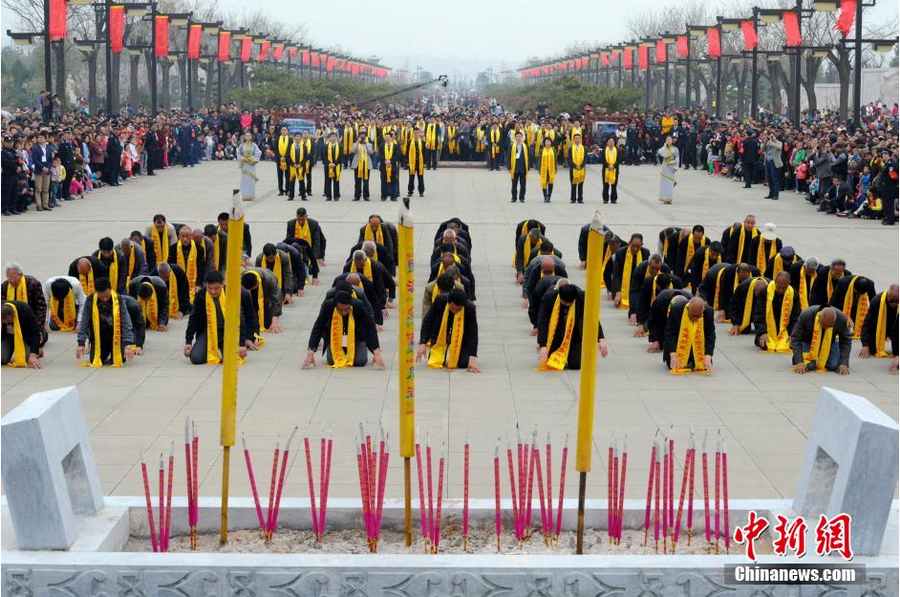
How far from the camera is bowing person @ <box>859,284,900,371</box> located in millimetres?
14523

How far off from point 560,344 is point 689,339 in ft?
4.08

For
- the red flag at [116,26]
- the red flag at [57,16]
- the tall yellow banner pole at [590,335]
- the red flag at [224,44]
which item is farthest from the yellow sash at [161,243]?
the red flag at [224,44]

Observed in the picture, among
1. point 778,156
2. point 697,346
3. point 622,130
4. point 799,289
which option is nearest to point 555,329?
point 697,346

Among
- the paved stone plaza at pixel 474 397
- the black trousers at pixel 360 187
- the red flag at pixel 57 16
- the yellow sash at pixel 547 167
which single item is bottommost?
the paved stone plaza at pixel 474 397

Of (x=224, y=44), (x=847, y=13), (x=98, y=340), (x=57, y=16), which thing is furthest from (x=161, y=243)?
(x=224, y=44)

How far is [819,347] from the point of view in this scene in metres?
14.0

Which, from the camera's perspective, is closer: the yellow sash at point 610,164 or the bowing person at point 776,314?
the bowing person at point 776,314

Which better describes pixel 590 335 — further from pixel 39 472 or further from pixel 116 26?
pixel 116 26

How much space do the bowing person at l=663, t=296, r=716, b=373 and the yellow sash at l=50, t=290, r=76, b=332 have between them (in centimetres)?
660

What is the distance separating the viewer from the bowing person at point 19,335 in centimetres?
1397

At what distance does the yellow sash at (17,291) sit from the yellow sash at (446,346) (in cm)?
425

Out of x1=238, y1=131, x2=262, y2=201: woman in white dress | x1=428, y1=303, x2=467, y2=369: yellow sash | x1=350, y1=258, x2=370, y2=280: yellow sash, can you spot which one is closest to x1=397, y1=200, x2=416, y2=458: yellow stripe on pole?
x1=428, y1=303, x2=467, y2=369: yellow sash

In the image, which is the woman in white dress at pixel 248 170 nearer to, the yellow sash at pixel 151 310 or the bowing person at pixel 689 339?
the yellow sash at pixel 151 310

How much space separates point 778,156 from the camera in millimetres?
33406
